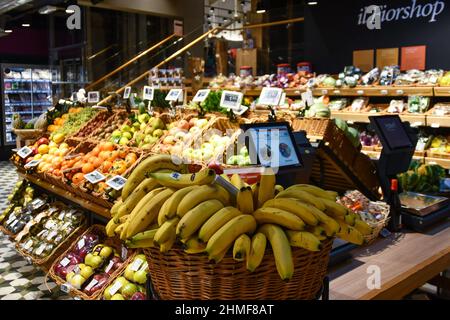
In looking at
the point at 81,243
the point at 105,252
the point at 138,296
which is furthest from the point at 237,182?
the point at 81,243

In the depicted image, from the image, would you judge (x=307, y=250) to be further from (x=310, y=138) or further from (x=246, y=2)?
(x=246, y=2)

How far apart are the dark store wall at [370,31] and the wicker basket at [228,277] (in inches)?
237

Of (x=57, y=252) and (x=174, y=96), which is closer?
(x=57, y=252)

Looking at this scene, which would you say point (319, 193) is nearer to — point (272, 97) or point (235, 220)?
point (235, 220)

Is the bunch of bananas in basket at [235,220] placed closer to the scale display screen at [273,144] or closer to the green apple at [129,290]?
the scale display screen at [273,144]

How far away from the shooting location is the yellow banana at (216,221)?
130cm

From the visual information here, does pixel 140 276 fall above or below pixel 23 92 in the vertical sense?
below

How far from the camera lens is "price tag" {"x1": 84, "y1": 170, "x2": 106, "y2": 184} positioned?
11.3 feet

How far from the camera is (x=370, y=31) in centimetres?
735

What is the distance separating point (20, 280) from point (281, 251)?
3583 mm

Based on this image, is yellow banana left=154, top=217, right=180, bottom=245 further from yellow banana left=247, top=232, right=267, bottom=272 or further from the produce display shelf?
the produce display shelf

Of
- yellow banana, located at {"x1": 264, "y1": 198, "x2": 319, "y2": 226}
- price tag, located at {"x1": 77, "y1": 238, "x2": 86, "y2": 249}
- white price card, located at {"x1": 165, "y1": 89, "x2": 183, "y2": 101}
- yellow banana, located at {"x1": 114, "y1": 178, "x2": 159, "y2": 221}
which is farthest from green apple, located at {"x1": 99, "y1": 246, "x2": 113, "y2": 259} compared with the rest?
yellow banana, located at {"x1": 264, "y1": 198, "x2": 319, "y2": 226}
